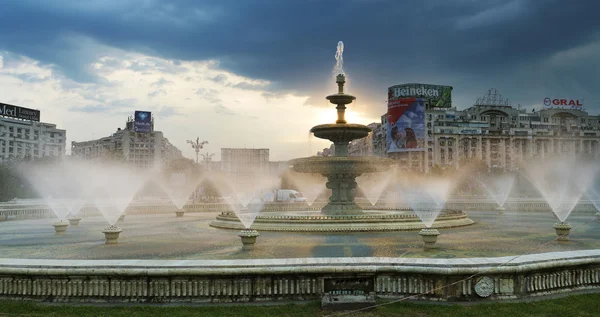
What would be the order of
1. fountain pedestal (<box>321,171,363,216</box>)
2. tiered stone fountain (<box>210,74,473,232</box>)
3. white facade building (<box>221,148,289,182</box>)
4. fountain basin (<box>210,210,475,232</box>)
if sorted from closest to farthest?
fountain basin (<box>210,210,475,232</box>) → tiered stone fountain (<box>210,74,473,232</box>) → fountain pedestal (<box>321,171,363,216</box>) → white facade building (<box>221,148,289,182</box>)

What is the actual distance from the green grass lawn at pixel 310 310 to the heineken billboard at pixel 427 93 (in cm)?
12414

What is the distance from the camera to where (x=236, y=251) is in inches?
601

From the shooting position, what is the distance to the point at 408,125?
124312 millimetres

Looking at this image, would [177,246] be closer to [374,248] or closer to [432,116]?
[374,248]

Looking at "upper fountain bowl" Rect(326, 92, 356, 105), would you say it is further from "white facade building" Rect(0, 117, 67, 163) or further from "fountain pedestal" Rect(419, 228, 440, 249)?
"white facade building" Rect(0, 117, 67, 163)

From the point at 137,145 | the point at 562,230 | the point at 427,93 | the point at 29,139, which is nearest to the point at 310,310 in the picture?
the point at 562,230

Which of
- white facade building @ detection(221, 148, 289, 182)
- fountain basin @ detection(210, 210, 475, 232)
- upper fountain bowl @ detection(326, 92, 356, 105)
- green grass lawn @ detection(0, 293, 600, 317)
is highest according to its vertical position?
white facade building @ detection(221, 148, 289, 182)

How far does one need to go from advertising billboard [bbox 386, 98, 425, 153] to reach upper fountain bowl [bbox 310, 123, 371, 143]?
96998 millimetres

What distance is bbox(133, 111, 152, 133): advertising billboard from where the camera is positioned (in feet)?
511

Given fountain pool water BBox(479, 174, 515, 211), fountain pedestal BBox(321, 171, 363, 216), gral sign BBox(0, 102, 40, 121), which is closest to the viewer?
fountain pedestal BBox(321, 171, 363, 216)

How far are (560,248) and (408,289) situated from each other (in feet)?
27.7

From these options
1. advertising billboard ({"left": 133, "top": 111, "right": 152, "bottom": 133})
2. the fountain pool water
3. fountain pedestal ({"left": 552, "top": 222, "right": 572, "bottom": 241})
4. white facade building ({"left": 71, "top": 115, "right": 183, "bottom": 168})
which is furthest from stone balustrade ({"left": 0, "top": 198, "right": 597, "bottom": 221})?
white facade building ({"left": 71, "top": 115, "right": 183, "bottom": 168})

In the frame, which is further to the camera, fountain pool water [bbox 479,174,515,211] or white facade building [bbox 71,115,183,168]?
white facade building [bbox 71,115,183,168]

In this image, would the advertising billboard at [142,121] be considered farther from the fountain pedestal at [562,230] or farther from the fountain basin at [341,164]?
the fountain pedestal at [562,230]
